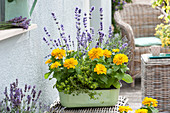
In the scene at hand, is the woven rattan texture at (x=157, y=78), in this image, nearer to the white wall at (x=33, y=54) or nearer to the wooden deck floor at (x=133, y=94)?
the wooden deck floor at (x=133, y=94)

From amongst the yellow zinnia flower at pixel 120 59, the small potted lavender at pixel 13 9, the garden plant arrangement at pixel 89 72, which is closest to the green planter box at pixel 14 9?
the small potted lavender at pixel 13 9

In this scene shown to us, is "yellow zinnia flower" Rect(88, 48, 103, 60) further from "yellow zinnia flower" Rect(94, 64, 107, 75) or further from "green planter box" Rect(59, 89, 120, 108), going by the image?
"green planter box" Rect(59, 89, 120, 108)

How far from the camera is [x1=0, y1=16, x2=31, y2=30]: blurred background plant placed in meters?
Result: 1.18

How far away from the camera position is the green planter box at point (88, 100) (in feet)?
4.85

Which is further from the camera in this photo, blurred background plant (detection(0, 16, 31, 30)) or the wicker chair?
the wicker chair

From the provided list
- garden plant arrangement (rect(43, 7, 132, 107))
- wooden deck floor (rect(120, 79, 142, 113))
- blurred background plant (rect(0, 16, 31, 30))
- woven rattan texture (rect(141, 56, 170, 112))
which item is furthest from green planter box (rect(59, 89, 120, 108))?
wooden deck floor (rect(120, 79, 142, 113))

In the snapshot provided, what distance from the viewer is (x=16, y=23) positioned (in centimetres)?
122

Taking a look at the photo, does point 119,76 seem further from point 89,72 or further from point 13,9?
point 13,9

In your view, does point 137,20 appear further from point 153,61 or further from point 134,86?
point 153,61

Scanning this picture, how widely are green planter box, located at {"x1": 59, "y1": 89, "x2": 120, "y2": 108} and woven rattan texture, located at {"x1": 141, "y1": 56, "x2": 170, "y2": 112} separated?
56.0 inches

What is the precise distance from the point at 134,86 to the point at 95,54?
9.44ft

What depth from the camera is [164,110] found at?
114 inches

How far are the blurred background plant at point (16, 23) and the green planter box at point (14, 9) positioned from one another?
43 mm

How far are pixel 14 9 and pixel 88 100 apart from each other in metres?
0.56
